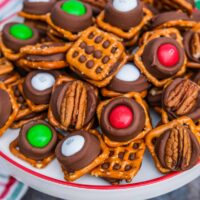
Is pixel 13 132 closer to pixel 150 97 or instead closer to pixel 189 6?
pixel 150 97

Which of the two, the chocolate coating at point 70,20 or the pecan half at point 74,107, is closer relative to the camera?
the pecan half at point 74,107

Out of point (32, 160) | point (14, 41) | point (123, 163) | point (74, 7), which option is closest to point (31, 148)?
point (32, 160)

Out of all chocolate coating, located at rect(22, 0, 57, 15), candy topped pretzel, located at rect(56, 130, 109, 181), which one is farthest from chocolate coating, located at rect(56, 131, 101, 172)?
chocolate coating, located at rect(22, 0, 57, 15)

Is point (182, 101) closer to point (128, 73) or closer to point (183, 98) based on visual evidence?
point (183, 98)

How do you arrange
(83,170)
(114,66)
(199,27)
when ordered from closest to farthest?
(83,170) → (114,66) → (199,27)

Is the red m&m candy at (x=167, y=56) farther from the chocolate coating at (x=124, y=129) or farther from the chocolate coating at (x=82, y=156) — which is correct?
the chocolate coating at (x=82, y=156)

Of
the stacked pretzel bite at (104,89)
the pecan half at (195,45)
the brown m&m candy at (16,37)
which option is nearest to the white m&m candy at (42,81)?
the stacked pretzel bite at (104,89)

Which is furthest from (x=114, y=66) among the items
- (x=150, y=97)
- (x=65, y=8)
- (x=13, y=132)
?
(x=13, y=132)
